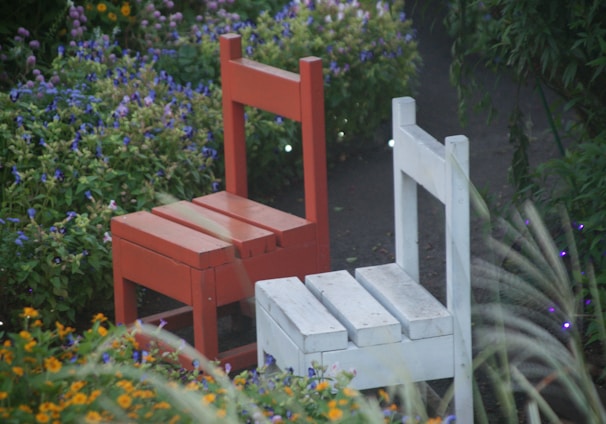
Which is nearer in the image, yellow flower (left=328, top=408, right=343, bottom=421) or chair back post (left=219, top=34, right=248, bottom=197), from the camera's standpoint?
yellow flower (left=328, top=408, right=343, bottom=421)

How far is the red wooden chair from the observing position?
3393mm

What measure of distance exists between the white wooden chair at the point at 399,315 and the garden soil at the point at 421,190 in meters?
1.07

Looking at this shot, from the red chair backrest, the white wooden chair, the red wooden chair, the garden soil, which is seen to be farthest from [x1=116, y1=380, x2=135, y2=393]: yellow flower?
the garden soil

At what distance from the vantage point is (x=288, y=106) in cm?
361

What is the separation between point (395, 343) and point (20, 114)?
2458 mm

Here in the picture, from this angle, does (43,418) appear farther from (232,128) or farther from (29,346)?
(232,128)

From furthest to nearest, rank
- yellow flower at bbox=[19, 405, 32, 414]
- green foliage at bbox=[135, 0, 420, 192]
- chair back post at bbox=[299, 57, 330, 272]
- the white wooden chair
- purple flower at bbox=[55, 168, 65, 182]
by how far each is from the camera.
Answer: green foliage at bbox=[135, 0, 420, 192] < purple flower at bbox=[55, 168, 65, 182] < chair back post at bbox=[299, 57, 330, 272] < the white wooden chair < yellow flower at bbox=[19, 405, 32, 414]

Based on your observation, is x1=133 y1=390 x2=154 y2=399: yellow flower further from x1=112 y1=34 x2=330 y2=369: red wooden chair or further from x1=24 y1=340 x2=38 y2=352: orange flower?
x1=112 y1=34 x2=330 y2=369: red wooden chair

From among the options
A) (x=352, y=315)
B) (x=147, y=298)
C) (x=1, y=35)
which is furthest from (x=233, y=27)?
(x=352, y=315)

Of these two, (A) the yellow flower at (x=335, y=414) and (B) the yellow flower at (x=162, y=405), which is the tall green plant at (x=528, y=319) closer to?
(A) the yellow flower at (x=335, y=414)

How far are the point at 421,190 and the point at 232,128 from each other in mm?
2004

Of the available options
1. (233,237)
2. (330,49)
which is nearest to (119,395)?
(233,237)

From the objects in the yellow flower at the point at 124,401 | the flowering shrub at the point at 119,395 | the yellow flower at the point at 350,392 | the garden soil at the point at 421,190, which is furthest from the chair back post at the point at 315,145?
the yellow flower at the point at 124,401

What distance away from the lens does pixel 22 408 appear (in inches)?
77.7
